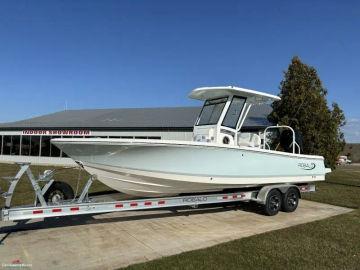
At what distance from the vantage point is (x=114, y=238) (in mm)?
7039

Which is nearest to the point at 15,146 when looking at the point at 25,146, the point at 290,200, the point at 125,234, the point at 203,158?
the point at 25,146

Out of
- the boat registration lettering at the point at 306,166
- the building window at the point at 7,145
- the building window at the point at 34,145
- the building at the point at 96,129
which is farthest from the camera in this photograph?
the building window at the point at 7,145

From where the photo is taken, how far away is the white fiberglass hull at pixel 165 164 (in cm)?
740

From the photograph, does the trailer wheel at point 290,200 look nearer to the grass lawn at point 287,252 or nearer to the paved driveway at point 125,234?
the paved driveway at point 125,234

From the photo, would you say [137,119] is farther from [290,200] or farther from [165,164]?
[165,164]

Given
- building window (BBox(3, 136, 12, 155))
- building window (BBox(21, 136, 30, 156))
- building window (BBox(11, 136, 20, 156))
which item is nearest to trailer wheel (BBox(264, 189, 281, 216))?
building window (BBox(21, 136, 30, 156))

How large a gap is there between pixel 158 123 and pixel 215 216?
56.8 ft

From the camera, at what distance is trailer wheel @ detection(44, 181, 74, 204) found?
7.55 metres

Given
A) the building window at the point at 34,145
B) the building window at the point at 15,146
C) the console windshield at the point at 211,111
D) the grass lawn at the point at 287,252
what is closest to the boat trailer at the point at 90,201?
the grass lawn at the point at 287,252

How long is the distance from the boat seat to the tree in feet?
22.9

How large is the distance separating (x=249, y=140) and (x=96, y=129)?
65.6ft

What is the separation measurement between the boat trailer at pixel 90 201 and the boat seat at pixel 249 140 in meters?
1.13

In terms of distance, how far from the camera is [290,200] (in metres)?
9.93

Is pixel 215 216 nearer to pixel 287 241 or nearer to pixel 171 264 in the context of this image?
pixel 287 241
